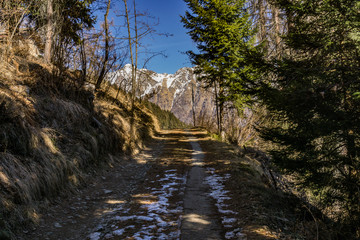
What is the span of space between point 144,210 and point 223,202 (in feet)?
5.50

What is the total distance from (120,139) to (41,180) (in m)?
5.47

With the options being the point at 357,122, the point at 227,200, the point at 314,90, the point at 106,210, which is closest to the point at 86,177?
the point at 106,210

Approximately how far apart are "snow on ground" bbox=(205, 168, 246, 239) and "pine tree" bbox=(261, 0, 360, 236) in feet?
5.32

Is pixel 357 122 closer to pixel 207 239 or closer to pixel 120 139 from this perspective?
pixel 207 239

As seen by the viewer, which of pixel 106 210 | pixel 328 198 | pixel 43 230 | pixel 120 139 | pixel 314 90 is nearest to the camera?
pixel 43 230

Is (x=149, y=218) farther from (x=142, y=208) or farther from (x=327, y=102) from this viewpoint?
(x=327, y=102)

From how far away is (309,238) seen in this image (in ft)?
11.9

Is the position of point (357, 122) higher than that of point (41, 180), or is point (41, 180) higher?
point (357, 122)

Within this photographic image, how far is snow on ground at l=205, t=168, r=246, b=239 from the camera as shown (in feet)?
12.5

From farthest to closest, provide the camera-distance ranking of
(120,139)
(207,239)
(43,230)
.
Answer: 1. (120,139)
2. (43,230)
3. (207,239)

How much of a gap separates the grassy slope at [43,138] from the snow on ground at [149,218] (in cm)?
138

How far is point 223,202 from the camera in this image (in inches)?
203

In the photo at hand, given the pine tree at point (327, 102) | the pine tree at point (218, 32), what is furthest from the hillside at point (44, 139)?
the pine tree at point (218, 32)

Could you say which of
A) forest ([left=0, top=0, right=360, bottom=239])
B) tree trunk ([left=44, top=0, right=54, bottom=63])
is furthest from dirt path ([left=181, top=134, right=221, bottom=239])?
tree trunk ([left=44, top=0, right=54, bottom=63])
